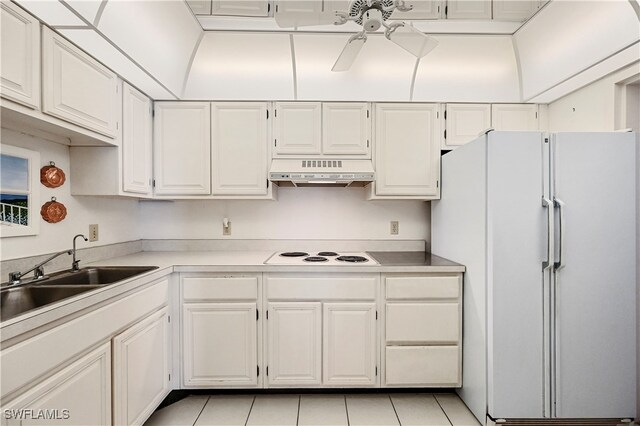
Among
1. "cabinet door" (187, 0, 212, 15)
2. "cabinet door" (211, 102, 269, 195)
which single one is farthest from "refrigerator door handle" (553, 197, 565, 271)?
"cabinet door" (187, 0, 212, 15)

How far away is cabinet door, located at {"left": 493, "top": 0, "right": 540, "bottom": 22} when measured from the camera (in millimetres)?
2266

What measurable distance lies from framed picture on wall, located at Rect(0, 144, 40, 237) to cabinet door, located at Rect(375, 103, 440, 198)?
7.51ft

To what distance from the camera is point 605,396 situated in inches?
72.8

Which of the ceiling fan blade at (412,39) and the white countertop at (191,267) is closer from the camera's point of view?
the white countertop at (191,267)

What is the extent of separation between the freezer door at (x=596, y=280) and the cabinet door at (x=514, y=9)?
3.73 ft

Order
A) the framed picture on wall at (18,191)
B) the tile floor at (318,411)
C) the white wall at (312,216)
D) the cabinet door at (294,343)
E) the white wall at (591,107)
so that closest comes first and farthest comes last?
the framed picture on wall at (18,191)
the tile floor at (318,411)
the white wall at (591,107)
the cabinet door at (294,343)
the white wall at (312,216)

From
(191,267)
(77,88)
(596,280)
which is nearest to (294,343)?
(191,267)

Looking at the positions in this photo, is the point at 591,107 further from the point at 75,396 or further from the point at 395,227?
the point at 75,396

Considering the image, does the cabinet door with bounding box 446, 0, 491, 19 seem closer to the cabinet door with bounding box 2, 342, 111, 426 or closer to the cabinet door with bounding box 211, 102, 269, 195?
the cabinet door with bounding box 211, 102, 269, 195

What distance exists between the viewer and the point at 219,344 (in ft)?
7.20

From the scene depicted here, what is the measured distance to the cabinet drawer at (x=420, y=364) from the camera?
2199mm

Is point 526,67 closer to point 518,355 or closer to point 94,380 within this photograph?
point 518,355

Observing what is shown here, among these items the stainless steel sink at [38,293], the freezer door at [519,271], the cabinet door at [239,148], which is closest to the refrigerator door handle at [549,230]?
the freezer door at [519,271]

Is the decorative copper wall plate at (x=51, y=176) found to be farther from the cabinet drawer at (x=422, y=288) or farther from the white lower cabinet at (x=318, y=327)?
the cabinet drawer at (x=422, y=288)
